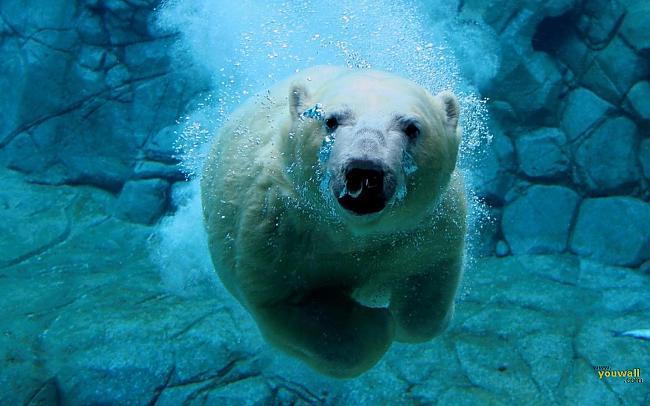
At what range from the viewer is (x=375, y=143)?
1561mm

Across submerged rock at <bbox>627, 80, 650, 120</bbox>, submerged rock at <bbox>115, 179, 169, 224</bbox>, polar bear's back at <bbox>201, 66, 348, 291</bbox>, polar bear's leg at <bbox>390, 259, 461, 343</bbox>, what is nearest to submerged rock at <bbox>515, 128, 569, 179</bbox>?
submerged rock at <bbox>627, 80, 650, 120</bbox>

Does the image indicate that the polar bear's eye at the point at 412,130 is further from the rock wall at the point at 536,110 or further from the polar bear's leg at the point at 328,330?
the rock wall at the point at 536,110

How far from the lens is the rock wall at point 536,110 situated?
809cm

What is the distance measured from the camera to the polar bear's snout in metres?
1.51

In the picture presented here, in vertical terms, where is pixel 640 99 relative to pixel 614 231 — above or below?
above

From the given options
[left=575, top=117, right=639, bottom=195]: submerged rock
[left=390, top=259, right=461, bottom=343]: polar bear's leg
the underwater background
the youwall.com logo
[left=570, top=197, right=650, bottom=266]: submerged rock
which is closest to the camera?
[left=390, top=259, right=461, bottom=343]: polar bear's leg

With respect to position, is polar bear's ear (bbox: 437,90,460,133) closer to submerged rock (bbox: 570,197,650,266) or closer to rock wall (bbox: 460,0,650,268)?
rock wall (bbox: 460,0,650,268)

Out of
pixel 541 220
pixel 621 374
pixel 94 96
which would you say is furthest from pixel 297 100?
pixel 94 96

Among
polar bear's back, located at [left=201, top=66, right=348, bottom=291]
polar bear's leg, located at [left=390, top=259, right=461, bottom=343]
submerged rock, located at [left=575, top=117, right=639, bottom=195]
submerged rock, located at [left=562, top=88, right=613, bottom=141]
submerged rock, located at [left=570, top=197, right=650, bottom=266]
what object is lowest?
submerged rock, located at [left=570, top=197, right=650, bottom=266]

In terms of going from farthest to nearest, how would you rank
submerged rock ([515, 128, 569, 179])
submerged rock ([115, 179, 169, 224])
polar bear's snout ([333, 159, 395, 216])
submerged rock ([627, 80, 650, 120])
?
submerged rock ([115, 179, 169, 224])
submerged rock ([515, 128, 569, 179])
submerged rock ([627, 80, 650, 120])
polar bear's snout ([333, 159, 395, 216])

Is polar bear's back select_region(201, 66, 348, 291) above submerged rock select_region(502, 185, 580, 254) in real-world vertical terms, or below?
above

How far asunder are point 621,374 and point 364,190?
4.71m

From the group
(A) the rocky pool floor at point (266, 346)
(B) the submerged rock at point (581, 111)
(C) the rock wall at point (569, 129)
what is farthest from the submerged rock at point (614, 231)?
(B) the submerged rock at point (581, 111)

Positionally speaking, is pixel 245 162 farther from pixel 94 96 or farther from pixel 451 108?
pixel 94 96
